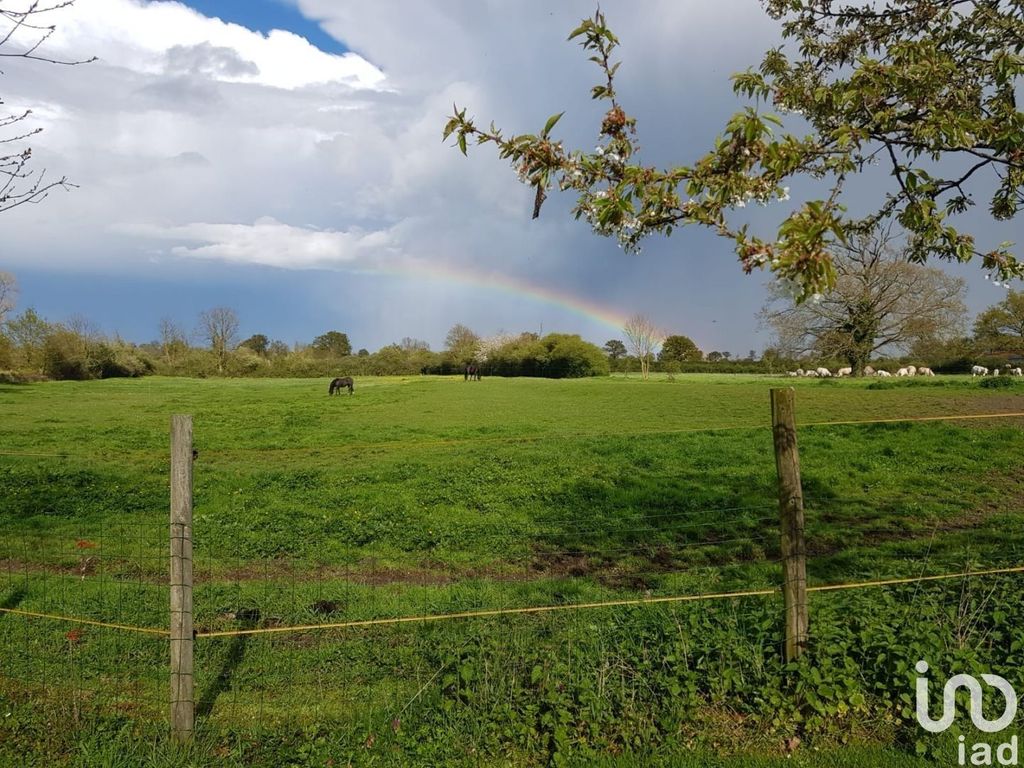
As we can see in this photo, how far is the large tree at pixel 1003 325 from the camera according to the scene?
142 ft

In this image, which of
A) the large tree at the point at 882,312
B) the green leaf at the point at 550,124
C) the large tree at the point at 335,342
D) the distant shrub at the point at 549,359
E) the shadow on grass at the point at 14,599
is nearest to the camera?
the green leaf at the point at 550,124

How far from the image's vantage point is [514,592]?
22.6ft

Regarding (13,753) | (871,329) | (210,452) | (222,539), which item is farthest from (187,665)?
(871,329)

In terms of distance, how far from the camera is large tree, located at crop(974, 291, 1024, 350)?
43406 millimetres

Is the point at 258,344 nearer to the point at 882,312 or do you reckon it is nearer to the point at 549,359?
the point at 549,359

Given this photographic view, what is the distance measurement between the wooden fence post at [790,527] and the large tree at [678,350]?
64842 millimetres

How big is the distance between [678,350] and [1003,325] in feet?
98.4

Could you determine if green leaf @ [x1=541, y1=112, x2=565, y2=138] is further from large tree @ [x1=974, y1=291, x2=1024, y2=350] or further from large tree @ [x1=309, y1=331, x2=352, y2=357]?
large tree @ [x1=309, y1=331, x2=352, y2=357]

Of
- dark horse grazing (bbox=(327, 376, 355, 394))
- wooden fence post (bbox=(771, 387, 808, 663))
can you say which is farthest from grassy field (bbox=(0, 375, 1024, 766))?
dark horse grazing (bbox=(327, 376, 355, 394))

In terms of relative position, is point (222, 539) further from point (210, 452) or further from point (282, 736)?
point (210, 452)

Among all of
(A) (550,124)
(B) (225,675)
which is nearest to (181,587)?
(B) (225,675)

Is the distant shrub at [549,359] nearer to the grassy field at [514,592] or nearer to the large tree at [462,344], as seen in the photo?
the large tree at [462,344]

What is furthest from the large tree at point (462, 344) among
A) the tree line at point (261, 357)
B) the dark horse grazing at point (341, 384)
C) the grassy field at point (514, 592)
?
the grassy field at point (514, 592)

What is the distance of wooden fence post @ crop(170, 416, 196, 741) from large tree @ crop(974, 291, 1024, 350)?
176 ft
